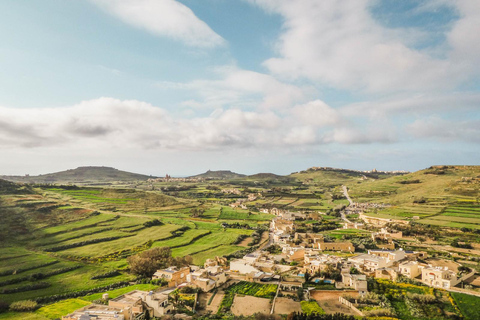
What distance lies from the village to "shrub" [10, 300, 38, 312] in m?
6.67

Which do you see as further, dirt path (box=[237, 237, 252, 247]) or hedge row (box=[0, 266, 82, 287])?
dirt path (box=[237, 237, 252, 247])

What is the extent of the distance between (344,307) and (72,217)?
6110 cm

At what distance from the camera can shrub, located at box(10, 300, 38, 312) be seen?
96.7 feet

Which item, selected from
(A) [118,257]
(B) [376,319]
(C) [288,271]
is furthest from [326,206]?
(B) [376,319]

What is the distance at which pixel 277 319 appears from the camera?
24703mm

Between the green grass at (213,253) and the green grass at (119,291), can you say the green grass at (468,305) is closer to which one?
the green grass at (119,291)

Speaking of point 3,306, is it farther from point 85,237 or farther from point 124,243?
point 85,237

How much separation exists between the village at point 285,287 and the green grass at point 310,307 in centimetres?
9

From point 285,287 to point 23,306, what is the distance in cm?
2688

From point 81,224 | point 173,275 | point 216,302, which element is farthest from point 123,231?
point 216,302

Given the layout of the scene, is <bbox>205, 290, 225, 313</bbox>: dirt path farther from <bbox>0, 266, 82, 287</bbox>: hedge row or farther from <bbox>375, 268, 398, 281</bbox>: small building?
<bbox>0, 266, 82, 287</bbox>: hedge row

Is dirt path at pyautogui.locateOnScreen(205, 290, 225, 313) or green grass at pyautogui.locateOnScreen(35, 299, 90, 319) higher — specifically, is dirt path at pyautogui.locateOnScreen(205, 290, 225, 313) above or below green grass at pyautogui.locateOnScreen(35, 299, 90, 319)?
above

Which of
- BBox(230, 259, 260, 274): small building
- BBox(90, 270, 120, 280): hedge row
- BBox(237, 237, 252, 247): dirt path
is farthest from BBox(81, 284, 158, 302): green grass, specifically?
BBox(237, 237, 252, 247): dirt path

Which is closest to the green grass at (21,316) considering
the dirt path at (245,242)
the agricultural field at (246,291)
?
the agricultural field at (246,291)
